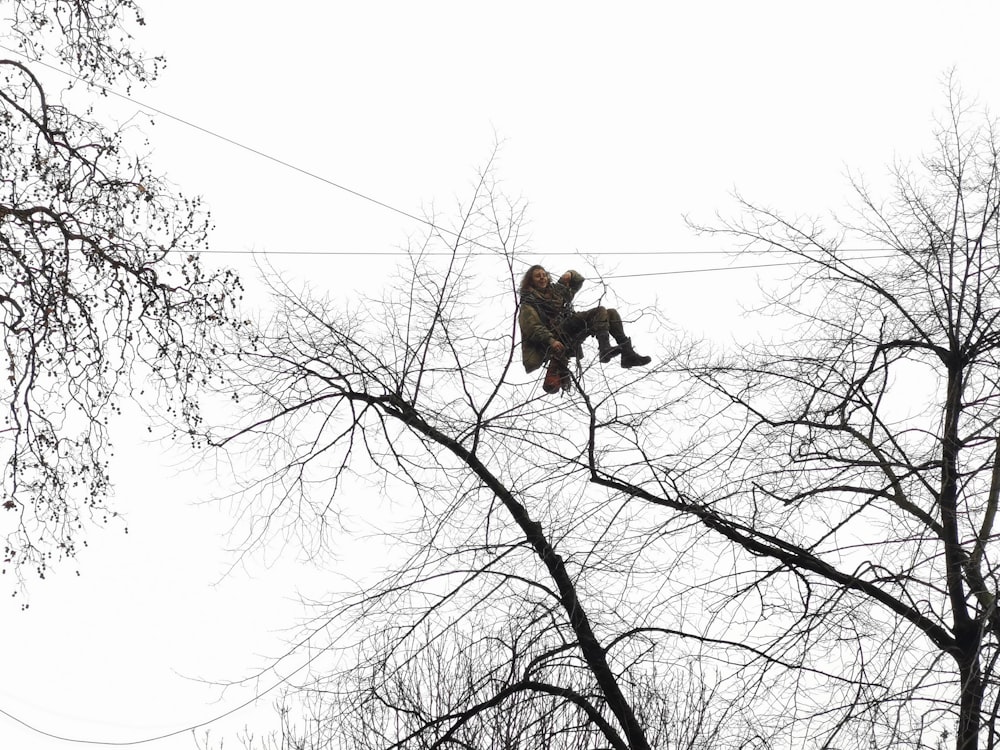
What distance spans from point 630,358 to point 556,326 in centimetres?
87

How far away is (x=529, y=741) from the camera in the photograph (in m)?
9.61

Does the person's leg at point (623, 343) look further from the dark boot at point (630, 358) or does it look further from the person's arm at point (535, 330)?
the person's arm at point (535, 330)

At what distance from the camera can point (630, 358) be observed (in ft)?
32.1

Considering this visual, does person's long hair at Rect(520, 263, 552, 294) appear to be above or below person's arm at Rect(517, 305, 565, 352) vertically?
above

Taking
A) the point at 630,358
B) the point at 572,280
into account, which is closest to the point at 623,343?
the point at 630,358

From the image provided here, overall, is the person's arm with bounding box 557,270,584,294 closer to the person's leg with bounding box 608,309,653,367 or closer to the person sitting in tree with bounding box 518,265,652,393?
the person sitting in tree with bounding box 518,265,652,393

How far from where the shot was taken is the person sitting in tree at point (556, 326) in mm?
9164

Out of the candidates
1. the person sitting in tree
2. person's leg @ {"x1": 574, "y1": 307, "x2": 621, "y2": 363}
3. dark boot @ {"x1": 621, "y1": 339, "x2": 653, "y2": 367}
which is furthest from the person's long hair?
dark boot @ {"x1": 621, "y1": 339, "x2": 653, "y2": 367}

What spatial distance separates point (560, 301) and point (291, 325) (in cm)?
196

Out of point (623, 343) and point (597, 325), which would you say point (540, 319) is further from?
point (623, 343)

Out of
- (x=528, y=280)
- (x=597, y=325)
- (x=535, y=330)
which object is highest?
(x=528, y=280)

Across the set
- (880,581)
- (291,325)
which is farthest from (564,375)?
(880,581)

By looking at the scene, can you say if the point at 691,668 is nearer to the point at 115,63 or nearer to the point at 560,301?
the point at 560,301

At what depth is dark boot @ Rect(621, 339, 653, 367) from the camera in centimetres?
961
